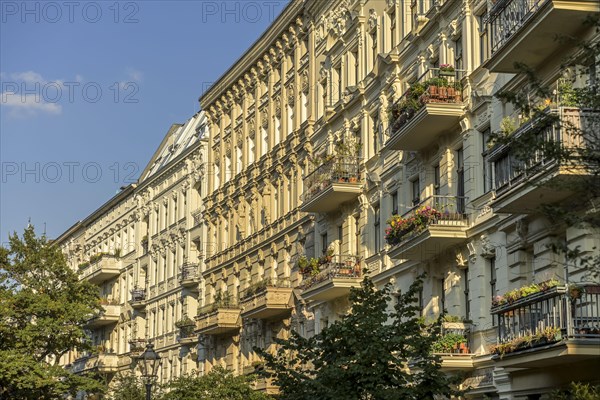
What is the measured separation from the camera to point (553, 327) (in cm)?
2158

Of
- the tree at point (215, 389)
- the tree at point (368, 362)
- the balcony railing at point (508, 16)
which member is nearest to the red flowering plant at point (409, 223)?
the balcony railing at point (508, 16)

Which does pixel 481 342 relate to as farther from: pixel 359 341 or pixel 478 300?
pixel 359 341

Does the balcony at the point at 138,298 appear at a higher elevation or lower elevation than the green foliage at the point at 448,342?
higher

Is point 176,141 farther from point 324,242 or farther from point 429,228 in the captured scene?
point 429,228

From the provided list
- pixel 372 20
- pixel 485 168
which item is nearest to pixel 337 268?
pixel 372 20

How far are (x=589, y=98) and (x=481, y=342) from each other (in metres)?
13.7

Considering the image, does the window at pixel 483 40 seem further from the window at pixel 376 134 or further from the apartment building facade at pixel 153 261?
the apartment building facade at pixel 153 261

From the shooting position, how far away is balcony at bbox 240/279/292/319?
43.9 m

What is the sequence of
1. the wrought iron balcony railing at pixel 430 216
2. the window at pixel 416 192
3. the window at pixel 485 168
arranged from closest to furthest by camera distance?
the window at pixel 485 168 → the wrought iron balcony railing at pixel 430 216 → the window at pixel 416 192

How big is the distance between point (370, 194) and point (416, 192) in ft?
13.4

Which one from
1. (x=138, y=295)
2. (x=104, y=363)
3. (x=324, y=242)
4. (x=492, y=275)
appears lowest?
(x=492, y=275)

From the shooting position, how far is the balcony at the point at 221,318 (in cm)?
4931

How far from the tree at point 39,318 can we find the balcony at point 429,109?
80.8 feet

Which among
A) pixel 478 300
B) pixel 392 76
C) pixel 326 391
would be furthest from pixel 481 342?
pixel 392 76
